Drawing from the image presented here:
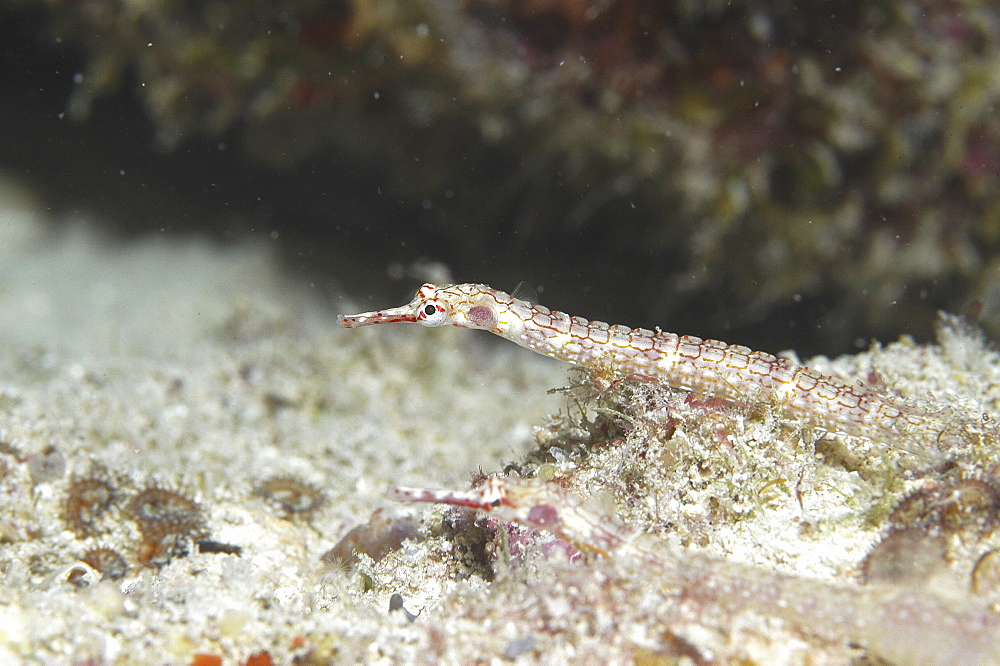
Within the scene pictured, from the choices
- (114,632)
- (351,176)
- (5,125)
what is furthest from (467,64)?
(5,125)

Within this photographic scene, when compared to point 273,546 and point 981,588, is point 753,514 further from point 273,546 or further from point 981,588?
point 273,546

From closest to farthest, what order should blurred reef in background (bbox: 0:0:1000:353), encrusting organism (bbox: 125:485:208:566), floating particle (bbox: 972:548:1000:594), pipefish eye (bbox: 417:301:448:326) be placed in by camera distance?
floating particle (bbox: 972:548:1000:594) → pipefish eye (bbox: 417:301:448:326) → encrusting organism (bbox: 125:485:208:566) → blurred reef in background (bbox: 0:0:1000:353)

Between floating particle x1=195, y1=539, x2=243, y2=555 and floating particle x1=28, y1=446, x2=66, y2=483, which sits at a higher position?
floating particle x1=28, y1=446, x2=66, y2=483

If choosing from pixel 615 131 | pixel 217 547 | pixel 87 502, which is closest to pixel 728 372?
pixel 217 547

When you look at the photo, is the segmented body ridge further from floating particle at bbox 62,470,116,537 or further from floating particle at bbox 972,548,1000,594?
floating particle at bbox 62,470,116,537

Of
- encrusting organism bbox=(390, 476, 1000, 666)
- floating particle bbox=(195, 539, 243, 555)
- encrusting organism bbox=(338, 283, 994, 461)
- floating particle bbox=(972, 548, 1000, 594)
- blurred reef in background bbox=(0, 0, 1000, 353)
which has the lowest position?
floating particle bbox=(195, 539, 243, 555)

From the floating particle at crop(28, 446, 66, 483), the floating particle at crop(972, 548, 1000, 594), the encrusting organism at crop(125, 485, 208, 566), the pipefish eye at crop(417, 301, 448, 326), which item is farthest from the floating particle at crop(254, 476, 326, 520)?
the floating particle at crop(972, 548, 1000, 594)

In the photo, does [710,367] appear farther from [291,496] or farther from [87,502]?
[87,502]
